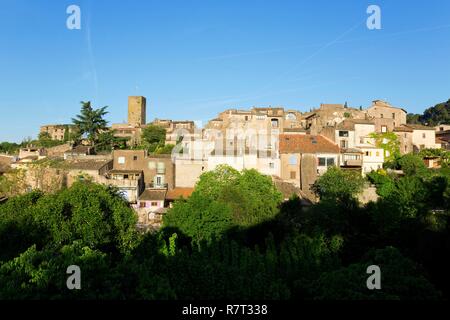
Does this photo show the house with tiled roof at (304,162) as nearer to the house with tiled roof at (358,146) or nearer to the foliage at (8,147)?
the house with tiled roof at (358,146)

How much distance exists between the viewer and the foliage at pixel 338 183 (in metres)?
37.9

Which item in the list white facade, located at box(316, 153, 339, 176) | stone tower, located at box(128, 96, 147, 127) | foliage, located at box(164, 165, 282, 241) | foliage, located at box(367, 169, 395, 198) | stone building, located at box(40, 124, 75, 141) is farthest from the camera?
stone tower, located at box(128, 96, 147, 127)

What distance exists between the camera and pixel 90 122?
60406 millimetres

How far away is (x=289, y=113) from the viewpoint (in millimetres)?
67688

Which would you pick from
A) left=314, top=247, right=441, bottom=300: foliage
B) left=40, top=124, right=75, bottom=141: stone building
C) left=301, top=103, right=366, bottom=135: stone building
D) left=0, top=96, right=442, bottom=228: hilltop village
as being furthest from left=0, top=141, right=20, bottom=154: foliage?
left=314, top=247, right=441, bottom=300: foliage

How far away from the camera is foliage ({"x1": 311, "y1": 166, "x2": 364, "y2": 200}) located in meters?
37.9

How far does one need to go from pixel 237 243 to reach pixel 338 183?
15332 mm

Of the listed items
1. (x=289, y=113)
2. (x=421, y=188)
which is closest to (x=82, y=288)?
(x=421, y=188)

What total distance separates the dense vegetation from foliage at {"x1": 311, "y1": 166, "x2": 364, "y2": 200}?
0.17 metres

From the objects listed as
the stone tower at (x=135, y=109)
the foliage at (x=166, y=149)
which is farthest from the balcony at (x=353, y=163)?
the stone tower at (x=135, y=109)

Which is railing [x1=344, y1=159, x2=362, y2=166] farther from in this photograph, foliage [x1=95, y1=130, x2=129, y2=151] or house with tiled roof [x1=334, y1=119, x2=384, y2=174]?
foliage [x1=95, y1=130, x2=129, y2=151]

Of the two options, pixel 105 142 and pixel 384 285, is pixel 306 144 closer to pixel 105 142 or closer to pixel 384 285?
pixel 105 142

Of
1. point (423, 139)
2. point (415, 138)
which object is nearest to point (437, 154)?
point (415, 138)
